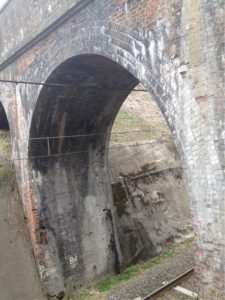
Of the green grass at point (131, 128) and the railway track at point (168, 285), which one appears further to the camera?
the green grass at point (131, 128)

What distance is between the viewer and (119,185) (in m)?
12.2

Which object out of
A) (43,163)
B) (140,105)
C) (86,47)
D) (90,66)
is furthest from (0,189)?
(140,105)

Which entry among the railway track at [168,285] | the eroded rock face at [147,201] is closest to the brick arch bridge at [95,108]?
the eroded rock face at [147,201]

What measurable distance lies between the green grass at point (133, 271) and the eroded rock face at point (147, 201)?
11.8 inches

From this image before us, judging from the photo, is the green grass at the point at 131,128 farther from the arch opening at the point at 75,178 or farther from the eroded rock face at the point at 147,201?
the arch opening at the point at 75,178

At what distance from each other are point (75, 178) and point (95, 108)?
7.39 ft

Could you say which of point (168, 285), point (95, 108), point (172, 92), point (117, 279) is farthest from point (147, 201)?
point (172, 92)

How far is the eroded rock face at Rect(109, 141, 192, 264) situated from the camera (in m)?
11.5

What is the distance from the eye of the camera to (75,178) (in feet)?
34.7

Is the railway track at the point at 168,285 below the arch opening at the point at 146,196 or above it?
below

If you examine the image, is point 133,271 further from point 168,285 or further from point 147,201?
point 147,201

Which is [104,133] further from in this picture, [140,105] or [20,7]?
[140,105]

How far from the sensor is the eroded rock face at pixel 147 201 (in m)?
11.5

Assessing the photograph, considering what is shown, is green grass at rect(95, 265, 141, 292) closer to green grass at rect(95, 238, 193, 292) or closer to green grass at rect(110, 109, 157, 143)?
green grass at rect(95, 238, 193, 292)
